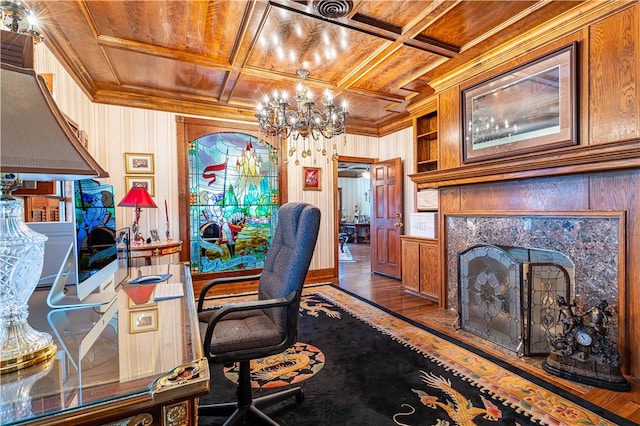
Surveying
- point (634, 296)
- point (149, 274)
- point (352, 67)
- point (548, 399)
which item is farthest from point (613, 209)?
point (149, 274)

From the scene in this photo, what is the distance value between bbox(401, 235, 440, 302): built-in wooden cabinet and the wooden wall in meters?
1.28

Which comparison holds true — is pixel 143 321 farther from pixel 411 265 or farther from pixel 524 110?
pixel 411 265

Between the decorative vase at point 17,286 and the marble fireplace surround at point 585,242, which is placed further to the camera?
the marble fireplace surround at point 585,242

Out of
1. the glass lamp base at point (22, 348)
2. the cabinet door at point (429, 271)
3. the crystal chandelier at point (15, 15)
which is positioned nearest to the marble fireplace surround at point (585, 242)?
the cabinet door at point (429, 271)

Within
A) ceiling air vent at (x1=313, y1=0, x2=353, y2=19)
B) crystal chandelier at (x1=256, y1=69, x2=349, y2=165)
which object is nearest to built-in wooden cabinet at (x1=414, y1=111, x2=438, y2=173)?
crystal chandelier at (x1=256, y1=69, x2=349, y2=165)

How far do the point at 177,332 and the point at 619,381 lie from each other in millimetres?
2695

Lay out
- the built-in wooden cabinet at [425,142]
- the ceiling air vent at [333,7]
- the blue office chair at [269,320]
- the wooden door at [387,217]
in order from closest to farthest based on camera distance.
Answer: the blue office chair at [269,320]
the ceiling air vent at [333,7]
the built-in wooden cabinet at [425,142]
the wooden door at [387,217]

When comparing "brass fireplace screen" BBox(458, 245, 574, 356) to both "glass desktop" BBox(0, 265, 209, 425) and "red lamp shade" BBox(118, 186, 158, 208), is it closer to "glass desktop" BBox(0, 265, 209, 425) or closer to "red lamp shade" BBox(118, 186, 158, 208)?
"glass desktop" BBox(0, 265, 209, 425)

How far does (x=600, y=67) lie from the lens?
218 centimetres

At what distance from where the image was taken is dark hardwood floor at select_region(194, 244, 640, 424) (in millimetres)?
1832

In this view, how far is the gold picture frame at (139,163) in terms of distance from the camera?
395 centimetres

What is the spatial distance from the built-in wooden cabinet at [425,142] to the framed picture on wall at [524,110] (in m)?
1.13

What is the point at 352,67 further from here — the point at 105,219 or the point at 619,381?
the point at 619,381

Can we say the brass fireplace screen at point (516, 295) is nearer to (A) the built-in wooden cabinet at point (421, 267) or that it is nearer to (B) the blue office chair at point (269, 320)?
(A) the built-in wooden cabinet at point (421, 267)
